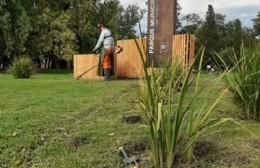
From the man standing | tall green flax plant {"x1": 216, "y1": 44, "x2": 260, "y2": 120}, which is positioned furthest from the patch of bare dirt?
the man standing

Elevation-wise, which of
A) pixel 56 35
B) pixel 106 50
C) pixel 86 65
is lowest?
pixel 86 65

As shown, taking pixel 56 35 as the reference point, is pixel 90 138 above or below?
below

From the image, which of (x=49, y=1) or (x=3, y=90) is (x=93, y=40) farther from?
(x=3, y=90)

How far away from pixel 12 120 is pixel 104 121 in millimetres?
1147

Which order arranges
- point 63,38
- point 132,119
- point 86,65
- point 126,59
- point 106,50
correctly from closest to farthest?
point 132,119 → point 106,50 → point 126,59 → point 86,65 → point 63,38

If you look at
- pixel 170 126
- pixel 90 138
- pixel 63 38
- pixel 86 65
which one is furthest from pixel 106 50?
pixel 63 38

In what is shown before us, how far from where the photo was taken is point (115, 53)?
14.5 meters

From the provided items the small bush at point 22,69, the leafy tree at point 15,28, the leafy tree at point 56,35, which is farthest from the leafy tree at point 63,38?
the small bush at point 22,69

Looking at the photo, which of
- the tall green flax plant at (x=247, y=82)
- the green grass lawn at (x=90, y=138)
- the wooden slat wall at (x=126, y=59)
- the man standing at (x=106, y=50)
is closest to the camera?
the green grass lawn at (x=90, y=138)

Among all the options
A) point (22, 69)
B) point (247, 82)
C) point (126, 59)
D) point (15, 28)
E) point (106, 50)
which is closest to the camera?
point (247, 82)

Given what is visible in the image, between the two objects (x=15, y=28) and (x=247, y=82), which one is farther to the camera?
(x=15, y=28)

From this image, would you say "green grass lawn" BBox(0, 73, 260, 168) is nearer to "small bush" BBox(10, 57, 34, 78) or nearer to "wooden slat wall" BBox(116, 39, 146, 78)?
"wooden slat wall" BBox(116, 39, 146, 78)

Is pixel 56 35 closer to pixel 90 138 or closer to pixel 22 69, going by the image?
pixel 22 69

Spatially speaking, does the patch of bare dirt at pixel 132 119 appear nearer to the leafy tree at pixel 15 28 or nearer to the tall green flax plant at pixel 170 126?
the tall green flax plant at pixel 170 126
